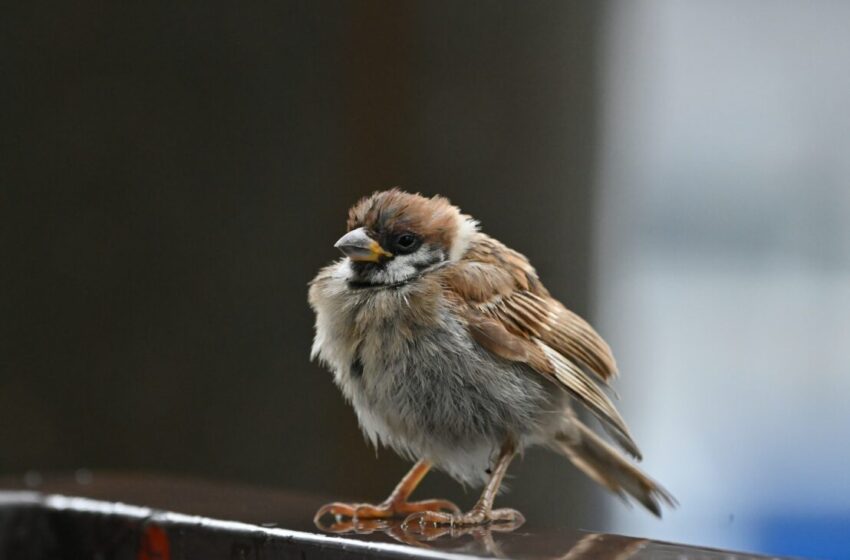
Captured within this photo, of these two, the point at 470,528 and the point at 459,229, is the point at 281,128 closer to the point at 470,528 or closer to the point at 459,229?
the point at 459,229

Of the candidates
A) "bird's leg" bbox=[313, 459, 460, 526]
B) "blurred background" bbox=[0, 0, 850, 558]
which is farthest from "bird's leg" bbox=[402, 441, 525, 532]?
"blurred background" bbox=[0, 0, 850, 558]

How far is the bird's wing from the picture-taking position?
2018 millimetres

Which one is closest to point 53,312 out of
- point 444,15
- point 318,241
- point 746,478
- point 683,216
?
point 318,241

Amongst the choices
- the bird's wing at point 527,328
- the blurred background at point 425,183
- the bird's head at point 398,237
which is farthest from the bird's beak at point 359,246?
the blurred background at point 425,183

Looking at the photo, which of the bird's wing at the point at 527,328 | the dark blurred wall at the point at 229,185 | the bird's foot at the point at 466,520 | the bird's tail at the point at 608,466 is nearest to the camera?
the bird's foot at the point at 466,520

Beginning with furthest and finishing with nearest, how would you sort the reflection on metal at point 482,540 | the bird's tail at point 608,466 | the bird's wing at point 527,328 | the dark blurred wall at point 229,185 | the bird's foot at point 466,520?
the dark blurred wall at point 229,185 < the bird's tail at point 608,466 < the bird's wing at point 527,328 < the bird's foot at point 466,520 < the reflection on metal at point 482,540

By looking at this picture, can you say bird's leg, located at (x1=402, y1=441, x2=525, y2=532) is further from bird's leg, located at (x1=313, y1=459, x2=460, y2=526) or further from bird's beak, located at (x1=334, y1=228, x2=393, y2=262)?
bird's beak, located at (x1=334, y1=228, x2=393, y2=262)

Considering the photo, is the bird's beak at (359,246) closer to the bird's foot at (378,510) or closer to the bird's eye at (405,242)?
the bird's eye at (405,242)

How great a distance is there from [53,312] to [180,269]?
47 centimetres

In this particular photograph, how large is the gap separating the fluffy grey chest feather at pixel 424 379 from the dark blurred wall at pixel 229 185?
6.10 feet

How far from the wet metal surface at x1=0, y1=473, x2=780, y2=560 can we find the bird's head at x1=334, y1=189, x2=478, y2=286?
0.41m

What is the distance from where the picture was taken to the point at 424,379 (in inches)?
78.5

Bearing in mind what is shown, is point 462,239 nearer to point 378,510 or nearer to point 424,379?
point 424,379

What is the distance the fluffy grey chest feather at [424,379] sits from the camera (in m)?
1.99
